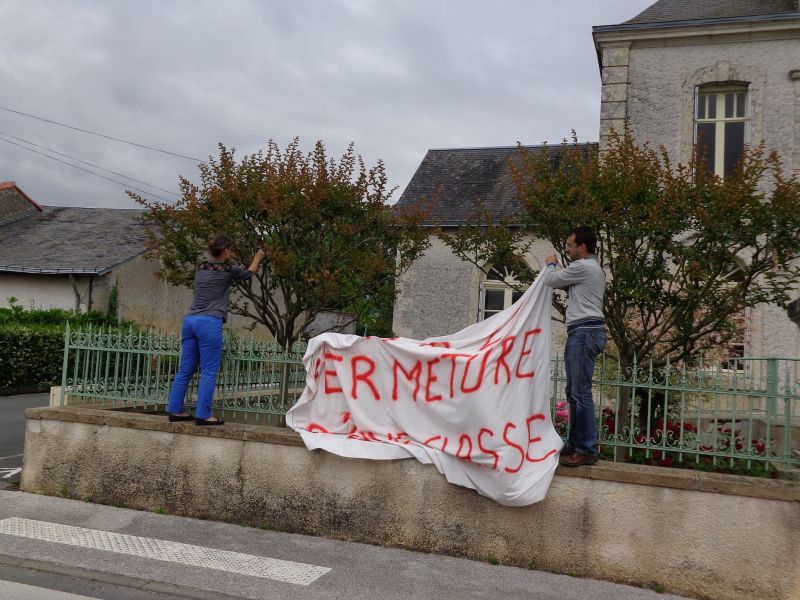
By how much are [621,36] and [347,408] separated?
1154 cm

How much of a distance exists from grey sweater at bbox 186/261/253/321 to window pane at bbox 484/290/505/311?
1120 centimetres

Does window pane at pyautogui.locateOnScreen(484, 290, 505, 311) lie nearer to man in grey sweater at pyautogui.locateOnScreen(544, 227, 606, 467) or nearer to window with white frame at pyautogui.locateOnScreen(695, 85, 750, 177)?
window with white frame at pyautogui.locateOnScreen(695, 85, 750, 177)

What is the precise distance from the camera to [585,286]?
17.8 feet

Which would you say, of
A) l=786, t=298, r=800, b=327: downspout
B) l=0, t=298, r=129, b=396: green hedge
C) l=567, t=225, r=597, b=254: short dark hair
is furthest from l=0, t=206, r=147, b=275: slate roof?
l=786, t=298, r=800, b=327: downspout

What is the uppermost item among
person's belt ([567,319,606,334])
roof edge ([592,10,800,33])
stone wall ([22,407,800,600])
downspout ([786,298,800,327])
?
roof edge ([592,10,800,33])

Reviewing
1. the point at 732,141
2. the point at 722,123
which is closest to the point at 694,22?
the point at 722,123

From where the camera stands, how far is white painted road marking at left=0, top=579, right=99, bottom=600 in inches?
172

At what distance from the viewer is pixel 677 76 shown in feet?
46.6

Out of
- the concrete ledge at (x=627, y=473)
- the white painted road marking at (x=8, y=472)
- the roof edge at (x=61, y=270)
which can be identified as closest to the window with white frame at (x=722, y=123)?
the concrete ledge at (x=627, y=473)

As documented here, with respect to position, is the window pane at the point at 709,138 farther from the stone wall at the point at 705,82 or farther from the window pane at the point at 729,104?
the window pane at the point at 729,104

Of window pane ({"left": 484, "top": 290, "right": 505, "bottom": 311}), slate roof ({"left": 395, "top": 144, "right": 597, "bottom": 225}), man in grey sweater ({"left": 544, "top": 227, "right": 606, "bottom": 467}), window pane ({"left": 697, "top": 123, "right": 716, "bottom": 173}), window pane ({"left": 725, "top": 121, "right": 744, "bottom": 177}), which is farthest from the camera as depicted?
window pane ({"left": 484, "top": 290, "right": 505, "bottom": 311})

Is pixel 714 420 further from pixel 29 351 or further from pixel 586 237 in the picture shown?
pixel 29 351

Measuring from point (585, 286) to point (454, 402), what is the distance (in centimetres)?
135

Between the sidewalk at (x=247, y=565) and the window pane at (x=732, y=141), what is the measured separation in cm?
1112
